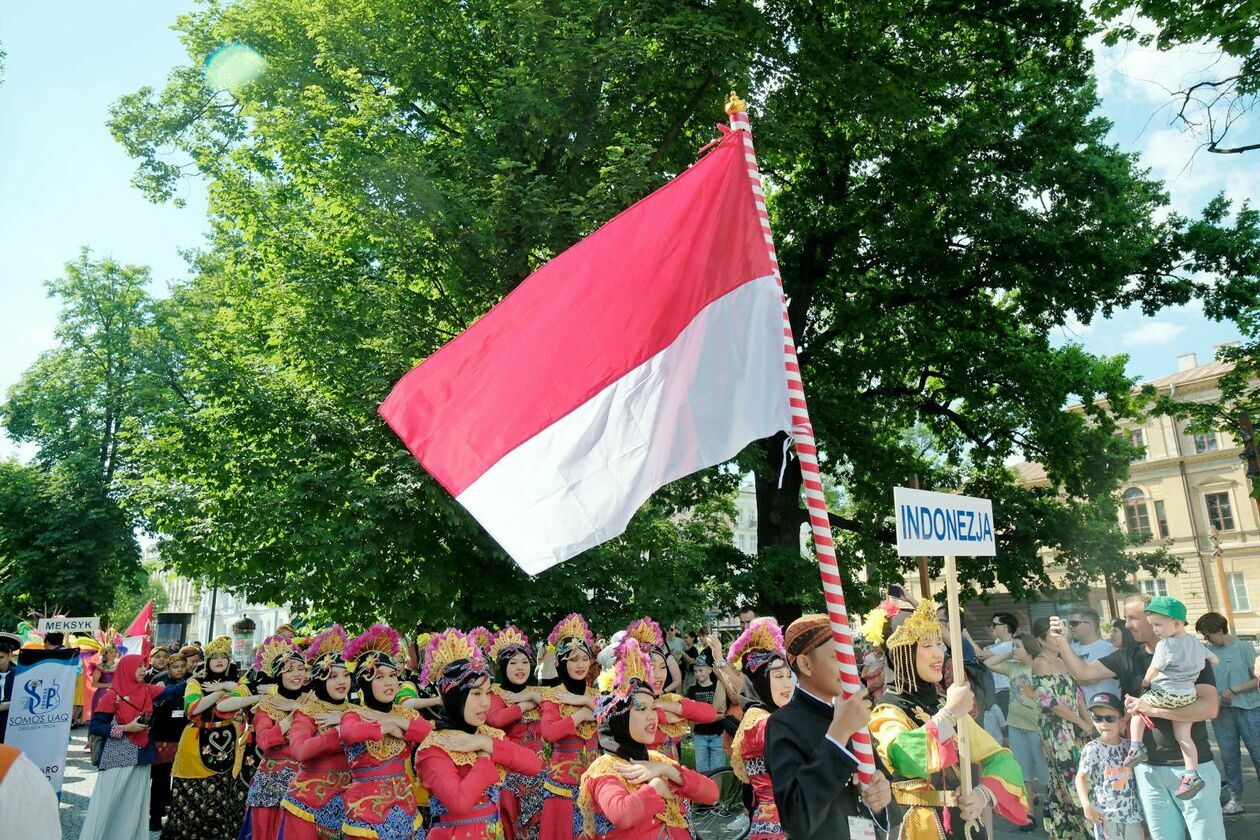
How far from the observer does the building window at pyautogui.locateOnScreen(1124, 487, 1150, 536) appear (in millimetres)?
54906

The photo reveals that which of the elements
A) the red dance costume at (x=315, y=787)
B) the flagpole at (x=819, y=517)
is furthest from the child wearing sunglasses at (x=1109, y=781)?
the red dance costume at (x=315, y=787)

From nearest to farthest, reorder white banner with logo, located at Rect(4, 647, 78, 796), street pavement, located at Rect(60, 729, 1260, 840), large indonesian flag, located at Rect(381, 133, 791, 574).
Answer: large indonesian flag, located at Rect(381, 133, 791, 574), white banner with logo, located at Rect(4, 647, 78, 796), street pavement, located at Rect(60, 729, 1260, 840)

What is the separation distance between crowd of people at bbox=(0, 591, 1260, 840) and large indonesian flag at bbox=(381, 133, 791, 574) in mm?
1116

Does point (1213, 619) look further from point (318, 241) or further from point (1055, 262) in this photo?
point (318, 241)

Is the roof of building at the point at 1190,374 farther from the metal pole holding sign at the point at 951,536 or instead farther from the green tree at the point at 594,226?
the metal pole holding sign at the point at 951,536

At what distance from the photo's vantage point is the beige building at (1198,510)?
1945 inches

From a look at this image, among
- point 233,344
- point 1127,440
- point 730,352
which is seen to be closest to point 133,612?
point 233,344

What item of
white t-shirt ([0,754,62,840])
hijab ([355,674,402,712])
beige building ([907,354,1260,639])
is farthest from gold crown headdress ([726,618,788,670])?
beige building ([907,354,1260,639])

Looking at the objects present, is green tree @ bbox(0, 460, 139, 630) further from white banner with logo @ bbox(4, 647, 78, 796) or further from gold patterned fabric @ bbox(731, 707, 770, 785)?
gold patterned fabric @ bbox(731, 707, 770, 785)

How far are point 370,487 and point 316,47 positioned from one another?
760 cm

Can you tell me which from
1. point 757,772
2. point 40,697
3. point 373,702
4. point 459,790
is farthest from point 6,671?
point 757,772

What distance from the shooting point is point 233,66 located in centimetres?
1553

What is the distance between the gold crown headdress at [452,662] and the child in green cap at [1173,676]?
4.82 m

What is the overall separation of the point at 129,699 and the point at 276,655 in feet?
10.4
